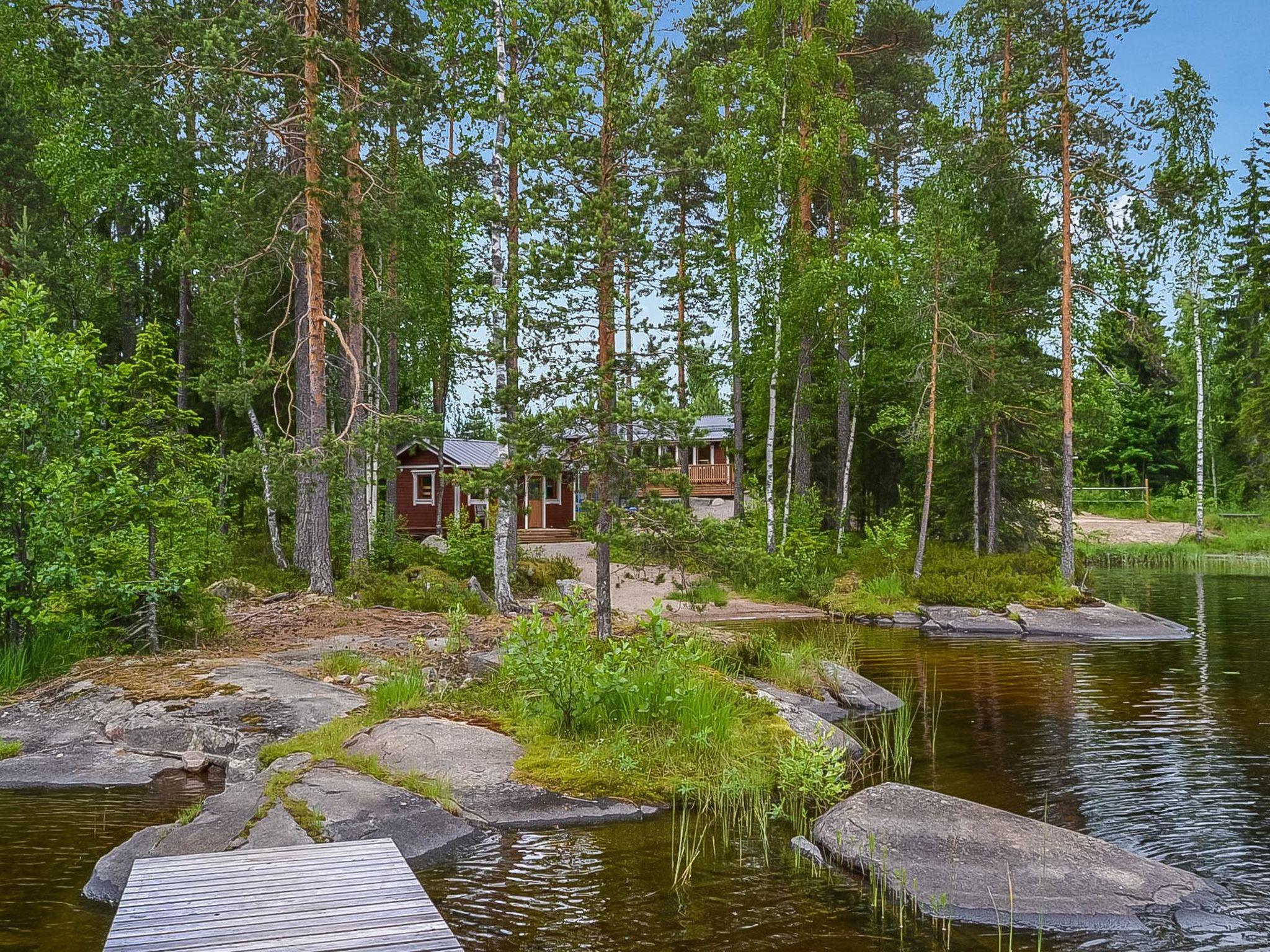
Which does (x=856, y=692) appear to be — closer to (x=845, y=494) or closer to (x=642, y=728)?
(x=642, y=728)

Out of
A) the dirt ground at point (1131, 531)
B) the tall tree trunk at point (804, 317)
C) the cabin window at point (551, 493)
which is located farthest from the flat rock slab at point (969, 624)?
the cabin window at point (551, 493)

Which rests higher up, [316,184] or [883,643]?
[316,184]

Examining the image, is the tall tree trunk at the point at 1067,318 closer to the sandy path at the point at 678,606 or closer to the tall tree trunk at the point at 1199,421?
the sandy path at the point at 678,606

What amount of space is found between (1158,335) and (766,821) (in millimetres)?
18767

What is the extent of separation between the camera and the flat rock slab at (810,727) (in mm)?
9531

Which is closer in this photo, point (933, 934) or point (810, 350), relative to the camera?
point (933, 934)

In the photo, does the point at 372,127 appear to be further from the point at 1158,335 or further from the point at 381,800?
the point at 1158,335

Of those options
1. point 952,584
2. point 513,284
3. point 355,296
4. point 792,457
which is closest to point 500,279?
point 513,284

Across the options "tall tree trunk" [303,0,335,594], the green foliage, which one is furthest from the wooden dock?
"tall tree trunk" [303,0,335,594]

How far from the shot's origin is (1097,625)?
62.5ft

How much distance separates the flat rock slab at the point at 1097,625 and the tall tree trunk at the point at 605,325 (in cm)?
1109

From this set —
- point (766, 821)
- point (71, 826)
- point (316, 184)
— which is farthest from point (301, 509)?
point (766, 821)

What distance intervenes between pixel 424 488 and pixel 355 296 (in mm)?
19122

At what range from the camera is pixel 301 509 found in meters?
18.5
